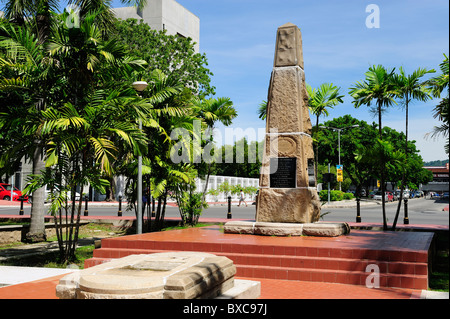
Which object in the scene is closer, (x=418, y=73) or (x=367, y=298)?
(x=367, y=298)

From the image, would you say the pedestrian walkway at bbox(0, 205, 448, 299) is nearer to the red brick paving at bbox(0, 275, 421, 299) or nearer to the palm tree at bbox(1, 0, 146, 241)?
the red brick paving at bbox(0, 275, 421, 299)

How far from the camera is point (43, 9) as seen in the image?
13.6 metres

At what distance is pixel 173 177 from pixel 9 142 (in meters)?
5.93

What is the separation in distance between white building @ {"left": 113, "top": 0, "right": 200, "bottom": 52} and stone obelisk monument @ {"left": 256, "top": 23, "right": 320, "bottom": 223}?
128 ft

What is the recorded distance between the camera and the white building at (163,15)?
166 feet

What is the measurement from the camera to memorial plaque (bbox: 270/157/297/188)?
12062mm

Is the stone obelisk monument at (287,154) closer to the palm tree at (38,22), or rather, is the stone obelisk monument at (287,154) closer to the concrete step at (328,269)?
the concrete step at (328,269)

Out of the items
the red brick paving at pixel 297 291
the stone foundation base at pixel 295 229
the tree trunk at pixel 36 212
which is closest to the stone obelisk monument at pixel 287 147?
the stone foundation base at pixel 295 229

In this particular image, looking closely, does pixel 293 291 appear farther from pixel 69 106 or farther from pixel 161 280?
pixel 69 106

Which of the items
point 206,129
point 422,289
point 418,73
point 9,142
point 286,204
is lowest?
point 422,289

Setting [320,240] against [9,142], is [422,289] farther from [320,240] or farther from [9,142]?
[9,142]

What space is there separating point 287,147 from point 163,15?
4239 centimetres

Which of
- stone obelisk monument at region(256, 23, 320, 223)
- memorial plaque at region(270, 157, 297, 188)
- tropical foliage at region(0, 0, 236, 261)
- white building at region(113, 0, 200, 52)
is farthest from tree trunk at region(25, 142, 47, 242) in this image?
white building at region(113, 0, 200, 52)
